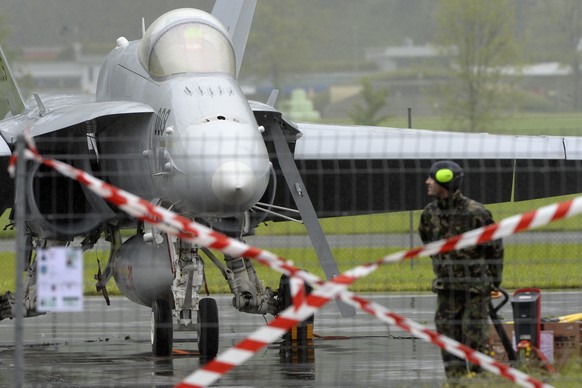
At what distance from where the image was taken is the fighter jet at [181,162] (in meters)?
11.6

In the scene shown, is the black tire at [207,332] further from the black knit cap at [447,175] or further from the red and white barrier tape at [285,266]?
the red and white barrier tape at [285,266]

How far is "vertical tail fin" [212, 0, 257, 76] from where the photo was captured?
1775 centimetres

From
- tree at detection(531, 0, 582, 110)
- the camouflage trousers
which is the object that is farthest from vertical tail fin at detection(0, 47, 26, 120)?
tree at detection(531, 0, 582, 110)

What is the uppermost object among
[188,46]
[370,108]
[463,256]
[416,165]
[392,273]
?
[370,108]

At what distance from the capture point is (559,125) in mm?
55812

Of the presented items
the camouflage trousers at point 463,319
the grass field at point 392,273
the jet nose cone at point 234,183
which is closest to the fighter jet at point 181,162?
the jet nose cone at point 234,183

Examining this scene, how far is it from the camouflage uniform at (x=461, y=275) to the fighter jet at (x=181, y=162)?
0.88 metres

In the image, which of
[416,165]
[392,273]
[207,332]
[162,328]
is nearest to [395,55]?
[392,273]

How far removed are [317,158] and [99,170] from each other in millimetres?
2559

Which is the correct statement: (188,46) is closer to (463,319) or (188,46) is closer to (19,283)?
(463,319)

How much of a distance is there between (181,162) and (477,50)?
4747 centimetres

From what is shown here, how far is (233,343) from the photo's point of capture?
14234 mm

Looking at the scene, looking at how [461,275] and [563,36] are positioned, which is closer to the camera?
[461,275]

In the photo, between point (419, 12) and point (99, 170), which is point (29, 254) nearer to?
point (99, 170)
